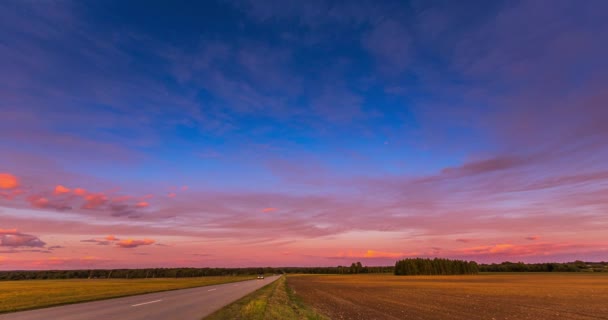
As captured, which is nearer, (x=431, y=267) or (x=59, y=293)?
(x=59, y=293)

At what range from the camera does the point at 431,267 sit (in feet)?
642

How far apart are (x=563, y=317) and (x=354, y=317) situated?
41.5ft

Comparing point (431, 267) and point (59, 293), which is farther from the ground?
point (431, 267)

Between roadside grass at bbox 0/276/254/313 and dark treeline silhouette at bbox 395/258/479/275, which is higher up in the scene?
dark treeline silhouette at bbox 395/258/479/275

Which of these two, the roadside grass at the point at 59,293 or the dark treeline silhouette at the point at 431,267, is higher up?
the dark treeline silhouette at the point at 431,267

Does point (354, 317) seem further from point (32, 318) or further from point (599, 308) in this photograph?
point (599, 308)

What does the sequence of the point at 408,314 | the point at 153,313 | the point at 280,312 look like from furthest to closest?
1. the point at 408,314
2. the point at 280,312
3. the point at 153,313

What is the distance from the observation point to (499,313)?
79.7ft

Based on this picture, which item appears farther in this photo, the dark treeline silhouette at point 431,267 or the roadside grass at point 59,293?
the dark treeline silhouette at point 431,267

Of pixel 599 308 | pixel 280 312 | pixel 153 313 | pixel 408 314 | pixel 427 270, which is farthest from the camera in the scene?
pixel 427 270

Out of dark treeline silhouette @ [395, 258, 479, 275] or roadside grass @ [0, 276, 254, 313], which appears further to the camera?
dark treeline silhouette @ [395, 258, 479, 275]

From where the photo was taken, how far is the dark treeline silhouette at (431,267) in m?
194

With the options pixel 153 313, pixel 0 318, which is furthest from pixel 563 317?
pixel 0 318

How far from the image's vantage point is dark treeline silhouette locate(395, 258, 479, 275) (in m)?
194
